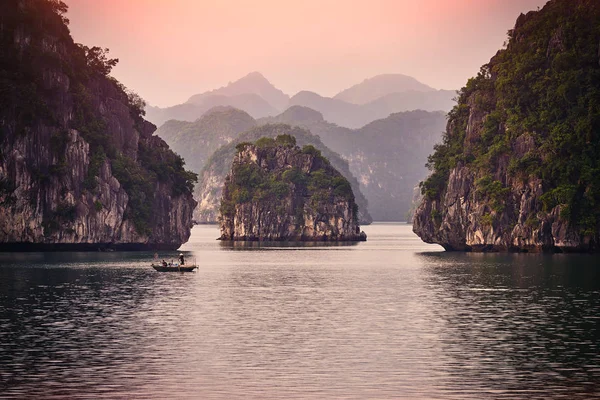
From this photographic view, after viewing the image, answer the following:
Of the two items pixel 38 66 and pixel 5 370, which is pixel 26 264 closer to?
pixel 38 66

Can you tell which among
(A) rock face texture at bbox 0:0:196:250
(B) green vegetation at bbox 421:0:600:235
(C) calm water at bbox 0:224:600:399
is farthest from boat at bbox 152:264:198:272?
(B) green vegetation at bbox 421:0:600:235

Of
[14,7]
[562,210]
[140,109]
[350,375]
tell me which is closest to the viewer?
[350,375]

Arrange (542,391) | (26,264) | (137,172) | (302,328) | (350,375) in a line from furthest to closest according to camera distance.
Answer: (137,172) → (26,264) → (302,328) → (350,375) → (542,391)

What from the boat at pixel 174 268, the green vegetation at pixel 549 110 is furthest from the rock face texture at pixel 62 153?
the green vegetation at pixel 549 110

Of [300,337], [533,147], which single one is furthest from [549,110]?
[300,337]

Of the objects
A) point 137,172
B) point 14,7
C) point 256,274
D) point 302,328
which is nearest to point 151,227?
point 137,172

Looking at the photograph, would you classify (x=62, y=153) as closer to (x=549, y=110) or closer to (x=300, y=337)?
(x=549, y=110)

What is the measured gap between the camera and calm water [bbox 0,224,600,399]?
33.1m

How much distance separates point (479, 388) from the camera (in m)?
32.6

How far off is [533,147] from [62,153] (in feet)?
247

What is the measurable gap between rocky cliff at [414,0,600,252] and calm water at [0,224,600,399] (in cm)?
4221

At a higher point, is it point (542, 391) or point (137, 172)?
point (137, 172)

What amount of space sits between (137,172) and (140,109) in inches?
1051

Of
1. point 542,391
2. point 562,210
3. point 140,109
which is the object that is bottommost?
point 542,391
